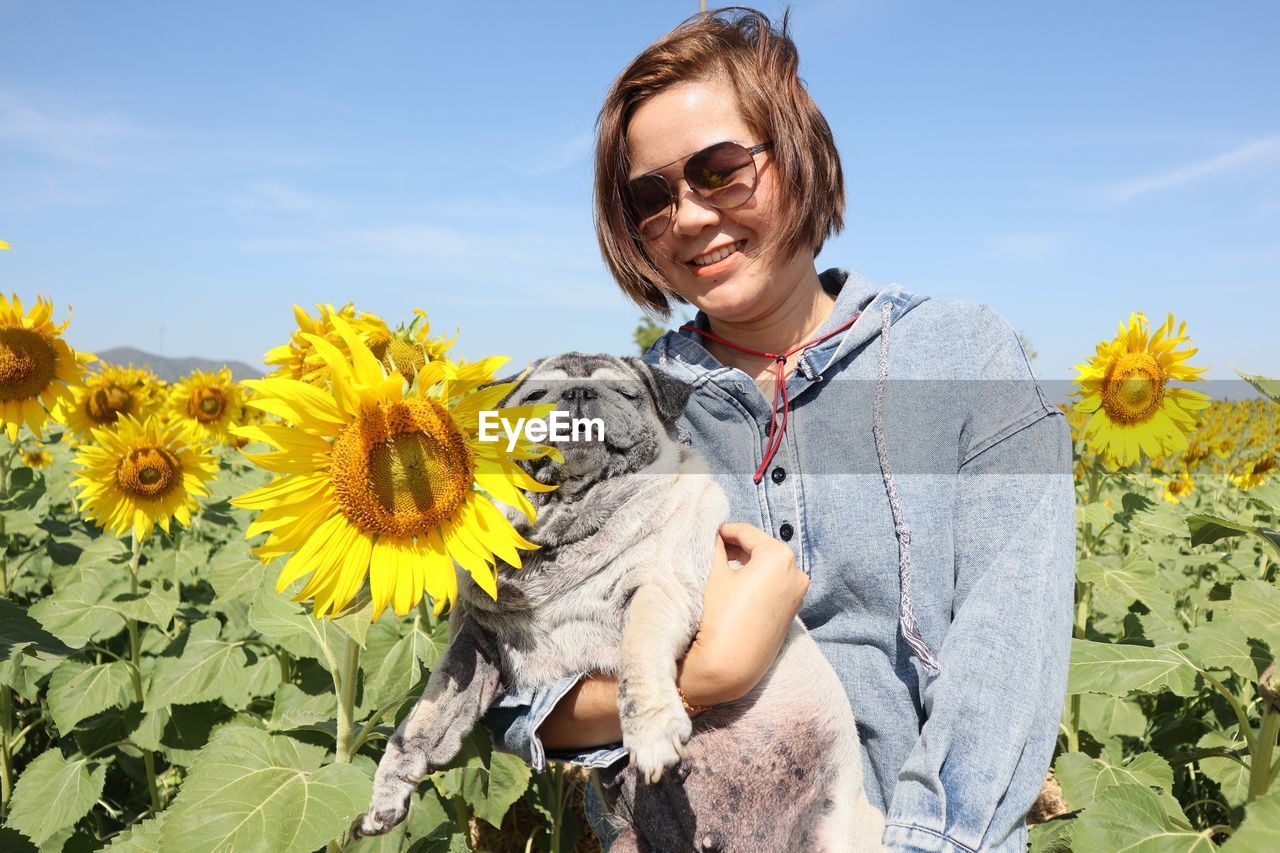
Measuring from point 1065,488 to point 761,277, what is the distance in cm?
116

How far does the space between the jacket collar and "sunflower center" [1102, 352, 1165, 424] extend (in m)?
2.60

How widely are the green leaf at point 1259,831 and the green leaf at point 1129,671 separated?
87 centimetres

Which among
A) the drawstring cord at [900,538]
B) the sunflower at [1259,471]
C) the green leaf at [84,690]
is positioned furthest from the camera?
the sunflower at [1259,471]

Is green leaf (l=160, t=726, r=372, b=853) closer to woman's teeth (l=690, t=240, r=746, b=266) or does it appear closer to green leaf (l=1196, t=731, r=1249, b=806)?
woman's teeth (l=690, t=240, r=746, b=266)

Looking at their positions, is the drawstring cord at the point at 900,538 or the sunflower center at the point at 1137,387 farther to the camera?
the sunflower center at the point at 1137,387

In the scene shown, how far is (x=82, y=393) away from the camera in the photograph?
19.0 ft

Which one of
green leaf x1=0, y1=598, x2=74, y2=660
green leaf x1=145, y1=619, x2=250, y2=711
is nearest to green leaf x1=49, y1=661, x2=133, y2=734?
green leaf x1=145, y1=619, x2=250, y2=711

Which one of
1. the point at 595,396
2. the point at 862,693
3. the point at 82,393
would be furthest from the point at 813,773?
the point at 82,393

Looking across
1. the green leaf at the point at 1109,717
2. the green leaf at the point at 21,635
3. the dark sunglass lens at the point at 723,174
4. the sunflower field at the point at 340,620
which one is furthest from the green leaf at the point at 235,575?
the green leaf at the point at 1109,717

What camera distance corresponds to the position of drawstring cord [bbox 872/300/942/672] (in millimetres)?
2490

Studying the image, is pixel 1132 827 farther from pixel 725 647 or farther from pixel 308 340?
pixel 308 340

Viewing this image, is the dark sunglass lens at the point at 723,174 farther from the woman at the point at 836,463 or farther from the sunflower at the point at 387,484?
the sunflower at the point at 387,484

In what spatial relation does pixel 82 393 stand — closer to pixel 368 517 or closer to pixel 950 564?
pixel 368 517

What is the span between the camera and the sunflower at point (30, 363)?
437 centimetres
